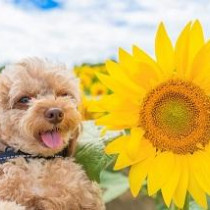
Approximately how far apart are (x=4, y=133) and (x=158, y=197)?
0.85m

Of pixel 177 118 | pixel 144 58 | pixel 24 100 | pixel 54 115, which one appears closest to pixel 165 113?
pixel 177 118

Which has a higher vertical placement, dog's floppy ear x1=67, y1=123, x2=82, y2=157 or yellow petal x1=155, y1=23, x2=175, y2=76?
yellow petal x1=155, y1=23, x2=175, y2=76

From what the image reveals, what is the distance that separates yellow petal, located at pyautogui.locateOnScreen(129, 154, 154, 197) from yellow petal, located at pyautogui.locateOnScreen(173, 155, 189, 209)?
71 millimetres

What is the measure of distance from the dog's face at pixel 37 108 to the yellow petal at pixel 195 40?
0.38m

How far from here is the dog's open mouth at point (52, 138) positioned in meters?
1.75

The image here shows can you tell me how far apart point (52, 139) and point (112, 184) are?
0.80m

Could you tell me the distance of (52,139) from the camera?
1.75m

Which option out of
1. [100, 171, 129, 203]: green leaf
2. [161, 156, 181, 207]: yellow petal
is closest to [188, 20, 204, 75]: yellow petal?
[161, 156, 181, 207]: yellow petal

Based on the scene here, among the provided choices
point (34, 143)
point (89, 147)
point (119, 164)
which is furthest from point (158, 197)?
point (119, 164)

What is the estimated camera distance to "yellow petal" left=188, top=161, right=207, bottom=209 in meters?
1.54

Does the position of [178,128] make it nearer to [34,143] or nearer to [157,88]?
[157,88]

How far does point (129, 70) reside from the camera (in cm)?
150

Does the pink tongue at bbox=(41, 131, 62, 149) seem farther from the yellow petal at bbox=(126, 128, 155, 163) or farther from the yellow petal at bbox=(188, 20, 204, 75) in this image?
the yellow petal at bbox=(188, 20, 204, 75)

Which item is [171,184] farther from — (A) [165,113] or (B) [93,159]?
(B) [93,159]
